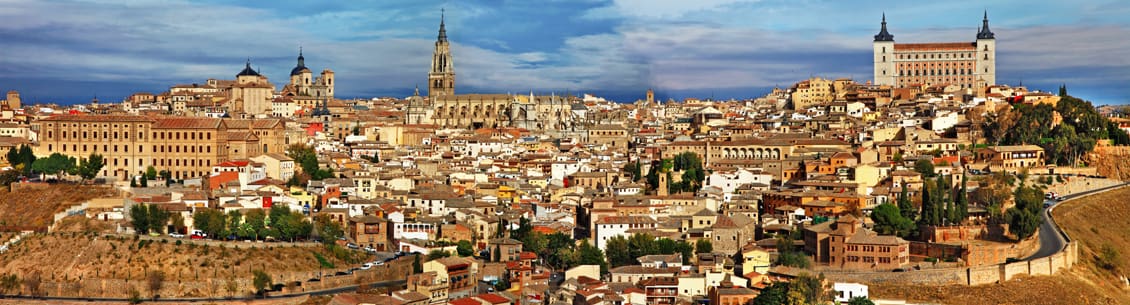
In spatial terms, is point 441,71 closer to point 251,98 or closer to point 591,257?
point 251,98

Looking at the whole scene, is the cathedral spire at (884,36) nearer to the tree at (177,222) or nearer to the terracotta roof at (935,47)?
the terracotta roof at (935,47)

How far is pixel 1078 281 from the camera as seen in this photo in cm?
3200

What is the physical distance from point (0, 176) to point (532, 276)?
18089mm

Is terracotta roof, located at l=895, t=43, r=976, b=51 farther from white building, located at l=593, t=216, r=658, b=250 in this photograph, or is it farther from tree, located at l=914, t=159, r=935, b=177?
white building, located at l=593, t=216, r=658, b=250

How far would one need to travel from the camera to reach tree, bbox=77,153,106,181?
130 feet

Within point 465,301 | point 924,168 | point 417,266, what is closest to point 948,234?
point 924,168

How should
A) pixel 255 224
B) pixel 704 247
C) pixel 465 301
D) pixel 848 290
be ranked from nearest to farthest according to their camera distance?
pixel 465 301 → pixel 848 290 → pixel 704 247 → pixel 255 224

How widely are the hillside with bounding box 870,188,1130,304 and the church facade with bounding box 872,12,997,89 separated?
901 inches

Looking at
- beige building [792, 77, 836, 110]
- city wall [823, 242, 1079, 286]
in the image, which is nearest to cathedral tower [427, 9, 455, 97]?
beige building [792, 77, 836, 110]

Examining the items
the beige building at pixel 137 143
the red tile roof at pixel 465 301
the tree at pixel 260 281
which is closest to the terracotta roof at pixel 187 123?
the beige building at pixel 137 143

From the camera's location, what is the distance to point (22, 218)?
37.6 meters

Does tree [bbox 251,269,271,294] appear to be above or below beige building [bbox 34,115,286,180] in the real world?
below

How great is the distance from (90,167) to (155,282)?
27.1 feet

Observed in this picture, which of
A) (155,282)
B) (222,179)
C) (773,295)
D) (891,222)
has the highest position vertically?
(222,179)
